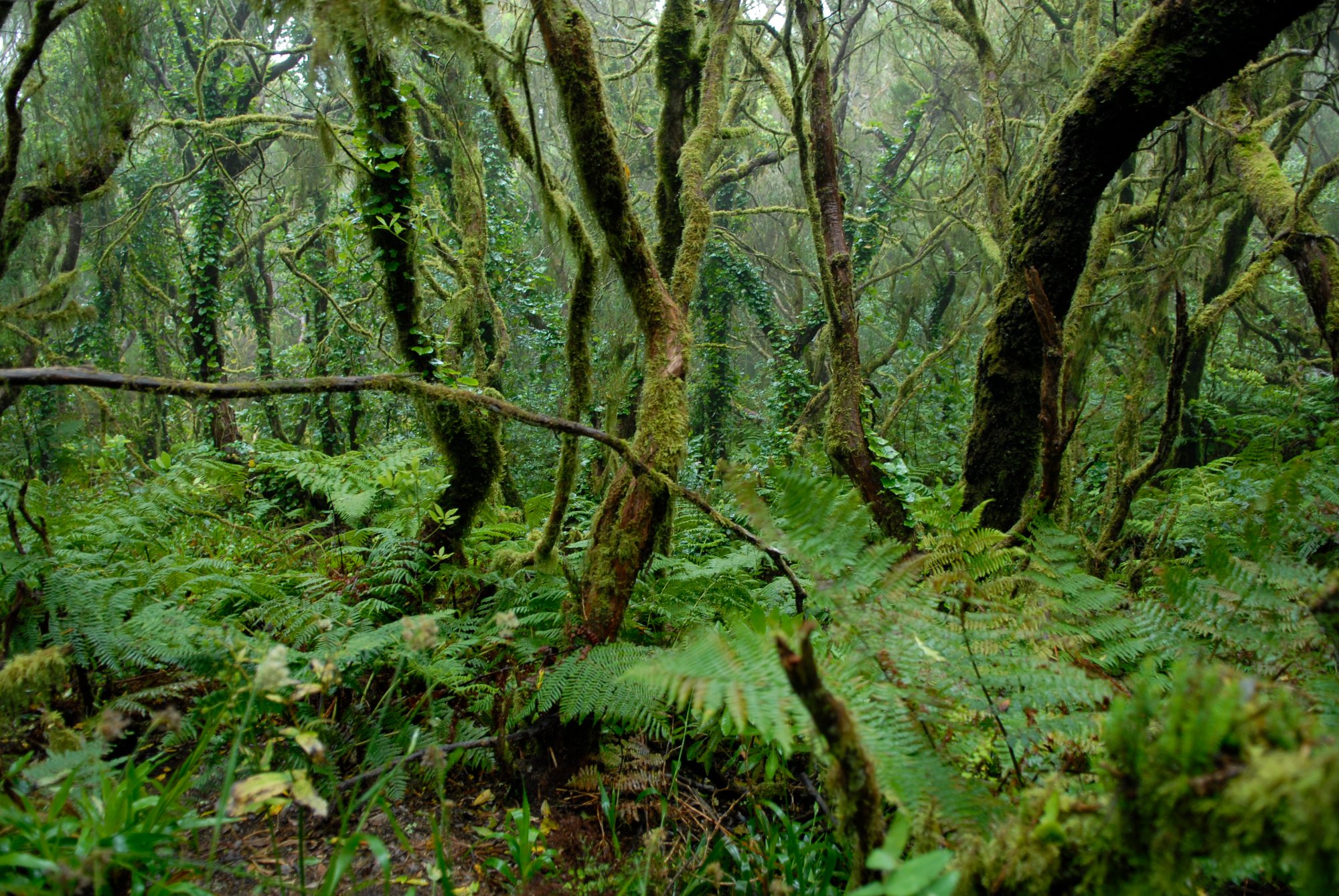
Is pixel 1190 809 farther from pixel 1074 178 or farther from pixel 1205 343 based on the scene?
pixel 1205 343

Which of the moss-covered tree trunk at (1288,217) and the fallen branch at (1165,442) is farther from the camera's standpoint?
the moss-covered tree trunk at (1288,217)

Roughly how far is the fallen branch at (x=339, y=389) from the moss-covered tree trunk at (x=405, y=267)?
0.83 meters

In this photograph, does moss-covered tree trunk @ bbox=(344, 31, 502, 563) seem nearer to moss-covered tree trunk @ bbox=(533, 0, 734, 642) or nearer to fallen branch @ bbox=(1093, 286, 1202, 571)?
moss-covered tree trunk @ bbox=(533, 0, 734, 642)

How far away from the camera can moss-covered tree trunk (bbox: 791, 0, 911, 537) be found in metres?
3.94

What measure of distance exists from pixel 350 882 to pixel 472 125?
27.6 feet

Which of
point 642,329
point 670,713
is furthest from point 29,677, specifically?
point 642,329

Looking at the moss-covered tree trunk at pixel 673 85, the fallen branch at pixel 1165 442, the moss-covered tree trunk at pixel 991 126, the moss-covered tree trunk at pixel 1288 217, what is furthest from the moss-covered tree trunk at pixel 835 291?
the moss-covered tree trunk at pixel 1288 217

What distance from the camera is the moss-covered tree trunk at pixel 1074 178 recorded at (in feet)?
8.94

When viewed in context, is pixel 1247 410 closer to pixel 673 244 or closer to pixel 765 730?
pixel 673 244

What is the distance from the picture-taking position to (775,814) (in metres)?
2.19

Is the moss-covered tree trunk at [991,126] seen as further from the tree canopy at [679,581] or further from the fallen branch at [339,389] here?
the fallen branch at [339,389]

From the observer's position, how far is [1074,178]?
3.07m

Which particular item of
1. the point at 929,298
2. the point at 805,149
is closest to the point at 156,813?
the point at 805,149

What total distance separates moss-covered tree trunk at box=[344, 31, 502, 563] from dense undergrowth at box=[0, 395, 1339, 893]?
0.21 m
